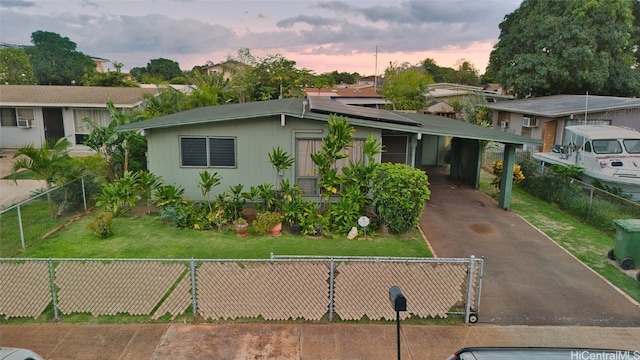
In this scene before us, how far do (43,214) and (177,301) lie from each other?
7731 millimetres

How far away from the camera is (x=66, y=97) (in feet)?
79.5

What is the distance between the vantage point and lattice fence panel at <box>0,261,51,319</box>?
23.8 feet

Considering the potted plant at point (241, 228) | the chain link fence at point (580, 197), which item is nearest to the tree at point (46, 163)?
the potted plant at point (241, 228)

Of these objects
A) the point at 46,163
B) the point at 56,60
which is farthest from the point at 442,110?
the point at 56,60

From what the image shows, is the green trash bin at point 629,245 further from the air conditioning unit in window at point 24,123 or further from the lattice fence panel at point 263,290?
the air conditioning unit in window at point 24,123

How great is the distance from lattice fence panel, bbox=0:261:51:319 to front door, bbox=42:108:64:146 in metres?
20.3

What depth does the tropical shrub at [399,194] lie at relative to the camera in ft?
35.8

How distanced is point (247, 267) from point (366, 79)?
82152mm

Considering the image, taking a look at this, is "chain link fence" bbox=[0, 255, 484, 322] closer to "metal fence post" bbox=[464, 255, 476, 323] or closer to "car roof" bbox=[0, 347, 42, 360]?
"metal fence post" bbox=[464, 255, 476, 323]

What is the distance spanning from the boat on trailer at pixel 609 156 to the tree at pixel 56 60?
2193 inches

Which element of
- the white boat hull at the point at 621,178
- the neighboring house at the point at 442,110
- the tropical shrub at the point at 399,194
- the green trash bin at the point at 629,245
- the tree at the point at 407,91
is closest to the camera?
the green trash bin at the point at 629,245

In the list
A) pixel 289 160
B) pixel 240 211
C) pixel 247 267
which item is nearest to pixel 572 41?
pixel 289 160

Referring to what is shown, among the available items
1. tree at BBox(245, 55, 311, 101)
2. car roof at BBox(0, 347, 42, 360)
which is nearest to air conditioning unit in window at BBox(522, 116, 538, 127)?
tree at BBox(245, 55, 311, 101)

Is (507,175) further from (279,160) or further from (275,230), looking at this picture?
(275,230)
